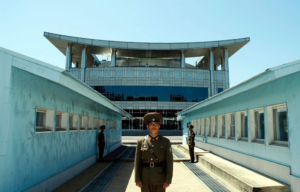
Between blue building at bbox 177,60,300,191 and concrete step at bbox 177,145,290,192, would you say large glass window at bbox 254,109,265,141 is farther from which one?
concrete step at bbox 177,145,290,192

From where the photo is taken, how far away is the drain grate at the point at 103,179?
724cm

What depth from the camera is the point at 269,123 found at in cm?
771

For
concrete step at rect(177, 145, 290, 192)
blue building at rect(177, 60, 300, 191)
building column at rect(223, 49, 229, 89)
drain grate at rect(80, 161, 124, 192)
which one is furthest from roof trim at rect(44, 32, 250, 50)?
concrete step at rect(177, 145, 290, 192)

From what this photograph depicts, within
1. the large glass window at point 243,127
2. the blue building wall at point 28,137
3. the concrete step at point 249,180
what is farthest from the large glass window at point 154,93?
the blue building wall at point 28,137

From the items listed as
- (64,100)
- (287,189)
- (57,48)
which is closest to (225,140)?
(287,189)

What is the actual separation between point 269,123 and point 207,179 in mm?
2824

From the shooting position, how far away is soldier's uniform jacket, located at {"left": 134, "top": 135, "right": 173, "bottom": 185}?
429 cm

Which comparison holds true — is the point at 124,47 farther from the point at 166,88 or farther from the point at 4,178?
the point at 4,178

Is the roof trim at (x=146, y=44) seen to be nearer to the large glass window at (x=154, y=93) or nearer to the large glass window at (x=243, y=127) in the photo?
the large glass window at (x=154, y=93)

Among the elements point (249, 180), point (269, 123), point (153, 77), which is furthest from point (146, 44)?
point (249, 180)

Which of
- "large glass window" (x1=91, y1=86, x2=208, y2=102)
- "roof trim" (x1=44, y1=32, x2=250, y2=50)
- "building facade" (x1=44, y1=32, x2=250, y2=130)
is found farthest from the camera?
"large glass window" (x1=91, y1=86, x2=208, y2=102)

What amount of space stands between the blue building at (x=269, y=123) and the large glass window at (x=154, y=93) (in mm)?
25233

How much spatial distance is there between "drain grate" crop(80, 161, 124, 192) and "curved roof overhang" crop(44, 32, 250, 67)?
26.7 metres

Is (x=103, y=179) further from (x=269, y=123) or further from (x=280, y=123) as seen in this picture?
(x=280, y=123)
